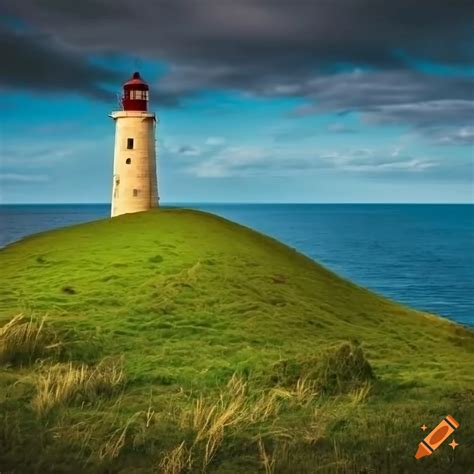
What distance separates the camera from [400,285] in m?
75.2

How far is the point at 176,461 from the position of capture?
28.9 feet

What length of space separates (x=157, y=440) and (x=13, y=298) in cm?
1462

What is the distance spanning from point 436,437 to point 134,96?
40.2 metres

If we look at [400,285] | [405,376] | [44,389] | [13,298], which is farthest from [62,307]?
[400,285]

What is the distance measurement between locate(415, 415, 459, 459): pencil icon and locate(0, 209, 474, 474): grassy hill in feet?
0.41

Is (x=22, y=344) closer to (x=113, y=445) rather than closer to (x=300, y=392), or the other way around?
(x=113, y=445)

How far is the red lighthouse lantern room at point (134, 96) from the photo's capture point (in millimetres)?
46062

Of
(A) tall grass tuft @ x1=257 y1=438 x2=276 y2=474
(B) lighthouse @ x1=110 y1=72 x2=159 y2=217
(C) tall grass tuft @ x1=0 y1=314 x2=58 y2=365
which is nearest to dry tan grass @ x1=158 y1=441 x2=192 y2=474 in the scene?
(A) tall grass tuft @ x1=257 y1=438 x2=276 y2=474

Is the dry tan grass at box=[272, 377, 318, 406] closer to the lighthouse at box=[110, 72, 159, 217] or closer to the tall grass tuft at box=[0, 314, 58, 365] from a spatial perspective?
the tall grass tuft at box=[0, 314, 58, 365]

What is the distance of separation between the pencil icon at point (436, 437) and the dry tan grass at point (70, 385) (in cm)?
598

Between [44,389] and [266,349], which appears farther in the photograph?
[266,349]

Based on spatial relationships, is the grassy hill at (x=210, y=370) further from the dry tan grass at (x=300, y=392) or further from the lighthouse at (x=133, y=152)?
the lighthouse at (x=133, y=152)

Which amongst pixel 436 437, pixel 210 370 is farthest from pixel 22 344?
pixel 436 437

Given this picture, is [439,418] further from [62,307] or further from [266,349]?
[62,307]
